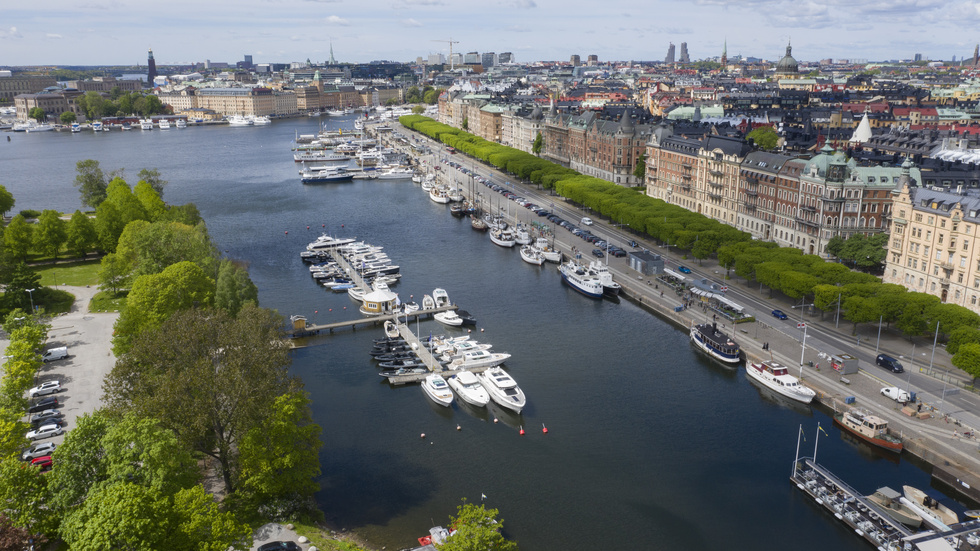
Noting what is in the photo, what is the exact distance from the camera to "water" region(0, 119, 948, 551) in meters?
44.2

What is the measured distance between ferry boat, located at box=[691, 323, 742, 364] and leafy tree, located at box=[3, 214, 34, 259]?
82.1m

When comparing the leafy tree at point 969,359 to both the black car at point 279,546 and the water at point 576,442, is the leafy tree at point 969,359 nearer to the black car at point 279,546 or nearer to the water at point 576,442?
the water at point 576,442

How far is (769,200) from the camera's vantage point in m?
97.8

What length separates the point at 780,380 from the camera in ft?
194

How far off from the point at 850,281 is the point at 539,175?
78.0 meters

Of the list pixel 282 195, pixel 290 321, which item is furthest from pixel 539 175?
pixel 290 321

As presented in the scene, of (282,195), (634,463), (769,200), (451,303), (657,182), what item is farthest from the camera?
(282,195)

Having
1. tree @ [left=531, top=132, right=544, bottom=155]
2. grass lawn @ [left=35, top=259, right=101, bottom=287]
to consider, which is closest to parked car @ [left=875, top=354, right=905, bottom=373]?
grass lawn @ [left=35, top=259, right=101, bottom=287]

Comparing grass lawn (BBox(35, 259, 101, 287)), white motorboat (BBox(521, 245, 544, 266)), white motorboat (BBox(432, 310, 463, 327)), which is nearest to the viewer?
white motorboat (BBox(432, 310, 463, 327))

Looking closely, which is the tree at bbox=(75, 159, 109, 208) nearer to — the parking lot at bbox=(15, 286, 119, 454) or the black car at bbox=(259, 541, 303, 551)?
the parking lot at bbox=(15, 286, 119, 454)

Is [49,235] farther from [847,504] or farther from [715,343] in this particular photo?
[847,504]

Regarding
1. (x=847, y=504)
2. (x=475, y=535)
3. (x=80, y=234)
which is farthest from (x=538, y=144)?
(x=475, y=535)

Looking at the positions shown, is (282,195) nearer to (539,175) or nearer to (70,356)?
(539,175)

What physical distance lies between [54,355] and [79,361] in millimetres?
2395
